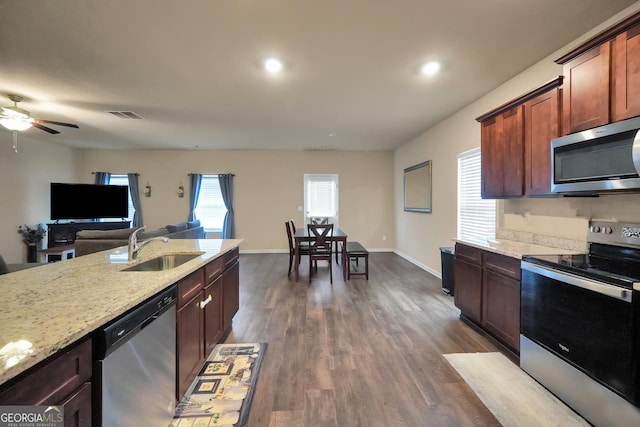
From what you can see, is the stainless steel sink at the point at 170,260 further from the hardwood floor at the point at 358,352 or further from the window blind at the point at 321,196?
the window blind at the point at 321,196

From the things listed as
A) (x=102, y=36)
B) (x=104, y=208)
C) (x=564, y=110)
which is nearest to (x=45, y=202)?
(x=104, y=208)

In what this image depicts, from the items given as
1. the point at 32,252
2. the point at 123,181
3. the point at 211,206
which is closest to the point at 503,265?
the point at 211,206

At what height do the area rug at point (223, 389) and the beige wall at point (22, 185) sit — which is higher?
the beige wall at point (22, 185)

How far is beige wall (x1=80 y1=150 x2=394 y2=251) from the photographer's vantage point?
6.77m

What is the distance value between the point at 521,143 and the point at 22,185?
831 cm

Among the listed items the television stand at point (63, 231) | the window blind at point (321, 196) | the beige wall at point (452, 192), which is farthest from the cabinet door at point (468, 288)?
the television stand at point (63, 231)

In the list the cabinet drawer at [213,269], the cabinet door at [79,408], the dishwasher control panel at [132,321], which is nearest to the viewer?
the cabinet door at [79,408]

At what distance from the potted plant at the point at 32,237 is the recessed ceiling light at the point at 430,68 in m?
7.51

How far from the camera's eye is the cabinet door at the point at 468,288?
2.57 metres

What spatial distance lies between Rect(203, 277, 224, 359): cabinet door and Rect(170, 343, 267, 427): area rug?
0.48 feet

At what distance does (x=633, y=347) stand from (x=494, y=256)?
105cm

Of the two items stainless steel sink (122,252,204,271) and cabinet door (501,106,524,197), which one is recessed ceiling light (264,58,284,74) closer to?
stainless steel sink (122,252,204,271)

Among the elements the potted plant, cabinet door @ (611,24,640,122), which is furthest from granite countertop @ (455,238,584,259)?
the potted plant

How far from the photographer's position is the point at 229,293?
262 centimetres
